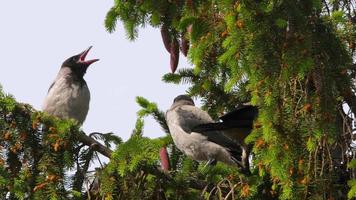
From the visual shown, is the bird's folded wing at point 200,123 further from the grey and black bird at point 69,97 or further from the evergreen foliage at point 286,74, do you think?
the evergreen foliage at point 286,74

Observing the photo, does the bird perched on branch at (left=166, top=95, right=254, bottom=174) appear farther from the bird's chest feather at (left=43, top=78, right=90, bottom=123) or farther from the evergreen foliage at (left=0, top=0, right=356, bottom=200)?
the bird's chest feather at (left=43, top=78, right=90, bottom=123)

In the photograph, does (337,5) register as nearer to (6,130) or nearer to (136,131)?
(136,131)

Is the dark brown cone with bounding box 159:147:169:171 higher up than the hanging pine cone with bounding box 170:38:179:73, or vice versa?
the hanging pine cone with bounding box 170:38:179:73

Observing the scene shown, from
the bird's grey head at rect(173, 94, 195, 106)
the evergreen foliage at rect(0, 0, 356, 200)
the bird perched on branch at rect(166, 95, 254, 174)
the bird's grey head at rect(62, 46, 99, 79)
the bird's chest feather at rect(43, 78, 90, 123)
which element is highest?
the bird's grey head at rect(62, 46, 99, 79)

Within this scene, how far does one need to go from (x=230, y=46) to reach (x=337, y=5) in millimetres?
2450

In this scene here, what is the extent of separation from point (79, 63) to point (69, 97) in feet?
3.18

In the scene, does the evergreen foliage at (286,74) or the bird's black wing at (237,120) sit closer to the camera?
the evergreen foliage at (286,74)

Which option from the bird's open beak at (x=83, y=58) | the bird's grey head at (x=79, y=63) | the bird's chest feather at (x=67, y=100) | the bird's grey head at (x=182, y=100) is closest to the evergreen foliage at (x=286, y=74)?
the bird's grey head at (x=182, y=100)

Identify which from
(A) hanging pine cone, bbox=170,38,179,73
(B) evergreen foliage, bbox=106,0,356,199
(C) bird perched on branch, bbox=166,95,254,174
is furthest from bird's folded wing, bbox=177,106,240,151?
(B) evergreen foliage, bbox=106,0,356,199

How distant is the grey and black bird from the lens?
9.20 m

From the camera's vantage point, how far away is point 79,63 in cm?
1009

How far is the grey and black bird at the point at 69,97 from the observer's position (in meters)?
9.20

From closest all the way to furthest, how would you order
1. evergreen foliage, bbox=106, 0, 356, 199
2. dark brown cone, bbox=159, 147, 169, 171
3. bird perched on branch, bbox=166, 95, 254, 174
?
evergreen foliage, bbox=106, 0, 356, 199 < dark brown cone, bbox=159, 147, 169, 171 < bird perched on branch, bbox=166, 95, 254, 174

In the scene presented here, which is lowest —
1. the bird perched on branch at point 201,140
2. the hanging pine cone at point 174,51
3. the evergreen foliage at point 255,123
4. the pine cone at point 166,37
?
the evergreen foliage at point 255,123
